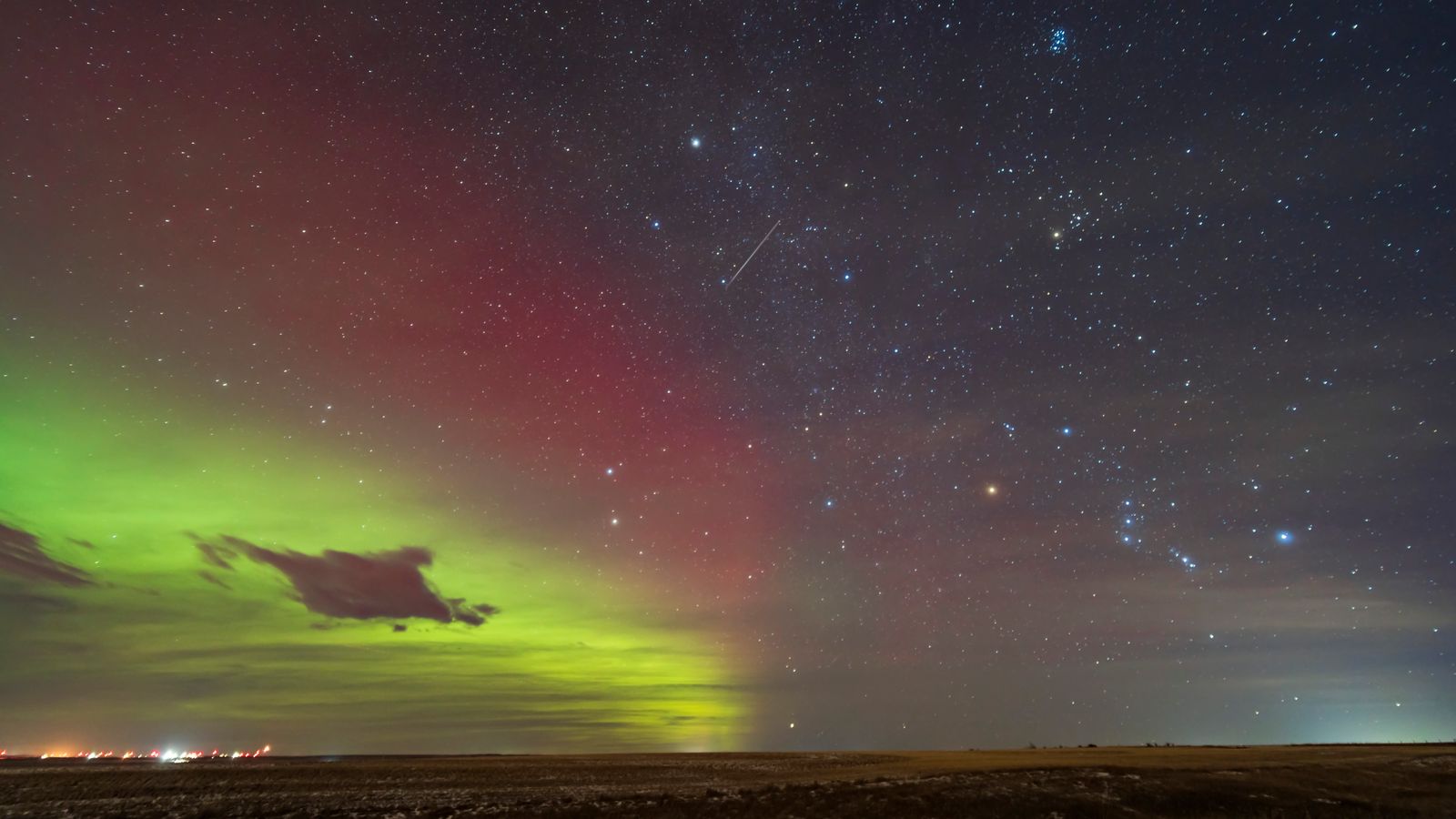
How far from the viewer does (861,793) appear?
111ft

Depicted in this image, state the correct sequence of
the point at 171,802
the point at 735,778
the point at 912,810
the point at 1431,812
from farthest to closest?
the point at 735,778 → the point at 171,802 → the point at 912,810 → the point at 1431,812

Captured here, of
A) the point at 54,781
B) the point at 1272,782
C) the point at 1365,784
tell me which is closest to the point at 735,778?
the point at 1272,782

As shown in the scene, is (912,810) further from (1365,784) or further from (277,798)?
(277,798)

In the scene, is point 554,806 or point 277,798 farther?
point 277,798

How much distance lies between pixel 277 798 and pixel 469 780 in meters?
13.0

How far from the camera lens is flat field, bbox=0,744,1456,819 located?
1168 inches

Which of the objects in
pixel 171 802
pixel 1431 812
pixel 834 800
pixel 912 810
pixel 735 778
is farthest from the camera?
pixel 735 778

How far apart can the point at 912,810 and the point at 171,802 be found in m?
34.1

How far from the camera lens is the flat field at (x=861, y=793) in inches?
1168

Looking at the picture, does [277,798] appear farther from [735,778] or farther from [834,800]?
[834,800]

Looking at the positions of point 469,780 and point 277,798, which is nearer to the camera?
point 277,798

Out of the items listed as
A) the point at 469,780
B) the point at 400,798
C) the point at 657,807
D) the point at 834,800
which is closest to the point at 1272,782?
the point at 834,800

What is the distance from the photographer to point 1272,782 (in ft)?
108

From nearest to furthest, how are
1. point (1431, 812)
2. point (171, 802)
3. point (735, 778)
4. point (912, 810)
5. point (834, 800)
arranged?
1. point (1431, 812)
2. point (912, 810)
3. point (834, 800)
4. point (171, 802)
5. point (735, 778)
